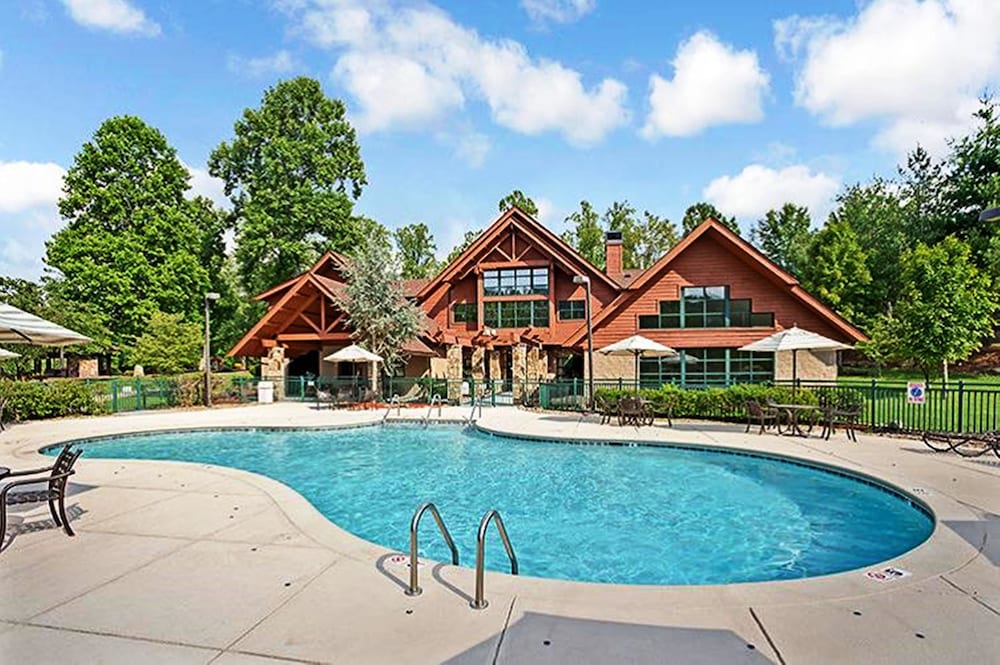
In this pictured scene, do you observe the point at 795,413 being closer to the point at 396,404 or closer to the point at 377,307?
the point at 396,404

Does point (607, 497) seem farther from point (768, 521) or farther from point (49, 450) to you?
point (49, 450)

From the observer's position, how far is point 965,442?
10984mm

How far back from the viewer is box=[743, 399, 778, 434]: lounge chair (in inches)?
535

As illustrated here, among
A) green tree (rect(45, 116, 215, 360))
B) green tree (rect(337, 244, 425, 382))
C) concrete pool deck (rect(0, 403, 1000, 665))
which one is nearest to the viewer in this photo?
concrete pool deck (rect(0, 403, 1000, 665))

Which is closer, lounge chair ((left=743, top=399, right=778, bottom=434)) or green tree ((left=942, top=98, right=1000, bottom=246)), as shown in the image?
lounge chair ((left=743, top=399, right=778, bottom=434))

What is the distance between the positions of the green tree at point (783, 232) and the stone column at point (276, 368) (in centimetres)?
4550

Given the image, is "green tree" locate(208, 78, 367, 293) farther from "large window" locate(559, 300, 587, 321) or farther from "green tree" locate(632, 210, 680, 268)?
"green tree" locate(632, 210, 680, 268)

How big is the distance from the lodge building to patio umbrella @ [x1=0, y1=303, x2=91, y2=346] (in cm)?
1549

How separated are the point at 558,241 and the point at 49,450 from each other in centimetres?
2023

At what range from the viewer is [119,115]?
33.7 meters

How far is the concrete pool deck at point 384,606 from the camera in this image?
11.7ft

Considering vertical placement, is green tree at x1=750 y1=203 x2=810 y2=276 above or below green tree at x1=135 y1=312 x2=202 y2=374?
above

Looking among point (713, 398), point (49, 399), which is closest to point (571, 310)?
point (713, 398)

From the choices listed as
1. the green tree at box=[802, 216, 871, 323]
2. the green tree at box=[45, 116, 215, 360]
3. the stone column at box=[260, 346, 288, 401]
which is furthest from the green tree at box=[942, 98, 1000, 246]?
the green tree at box=[45, 116, 215, 360]
